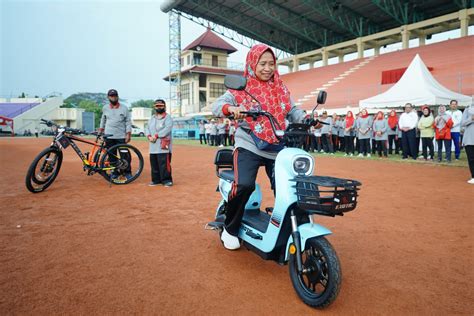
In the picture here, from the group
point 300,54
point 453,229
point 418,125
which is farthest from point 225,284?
point 300,54

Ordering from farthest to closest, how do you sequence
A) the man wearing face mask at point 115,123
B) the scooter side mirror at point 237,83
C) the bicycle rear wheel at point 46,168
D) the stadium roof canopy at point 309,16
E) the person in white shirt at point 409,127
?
the stadium roof canopy at point 309,16
the person in white shirt at point 409,127
the man wearing face mask at point 115,123
the bicycle rear wheel at point 46,168
the scooter side mirror at point 237,83

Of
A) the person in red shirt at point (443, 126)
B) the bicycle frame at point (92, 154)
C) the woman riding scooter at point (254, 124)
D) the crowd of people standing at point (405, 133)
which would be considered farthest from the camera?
the crowd of people standing at point (405, 133)

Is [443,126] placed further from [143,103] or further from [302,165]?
[143,103]

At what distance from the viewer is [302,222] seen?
2512 mm

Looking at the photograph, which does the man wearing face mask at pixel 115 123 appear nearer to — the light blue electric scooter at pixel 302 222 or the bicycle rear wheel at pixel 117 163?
the bicycle rear wheel at pixel 117 163

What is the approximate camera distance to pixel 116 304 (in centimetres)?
228

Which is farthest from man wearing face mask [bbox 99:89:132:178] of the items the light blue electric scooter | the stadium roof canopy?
the stadium roof canopy

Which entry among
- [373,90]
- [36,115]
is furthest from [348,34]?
[36,115]

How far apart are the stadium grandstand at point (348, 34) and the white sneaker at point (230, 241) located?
18984 mm

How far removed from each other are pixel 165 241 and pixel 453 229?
3308mm

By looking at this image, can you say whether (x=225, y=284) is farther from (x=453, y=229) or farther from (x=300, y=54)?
(x=300, y=54)

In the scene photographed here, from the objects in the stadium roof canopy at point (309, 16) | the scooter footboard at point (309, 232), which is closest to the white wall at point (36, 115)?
the stadium roof canopy at point (309, 16)

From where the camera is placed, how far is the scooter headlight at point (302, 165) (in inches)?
97.7

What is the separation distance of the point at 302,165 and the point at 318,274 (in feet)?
2.57
